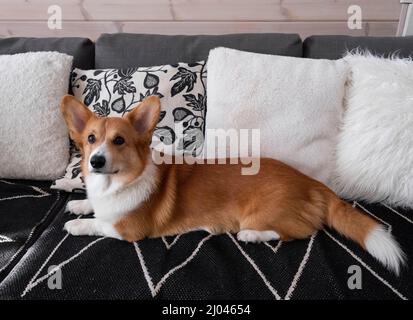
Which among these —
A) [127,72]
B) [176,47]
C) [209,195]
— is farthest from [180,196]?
[176,47]

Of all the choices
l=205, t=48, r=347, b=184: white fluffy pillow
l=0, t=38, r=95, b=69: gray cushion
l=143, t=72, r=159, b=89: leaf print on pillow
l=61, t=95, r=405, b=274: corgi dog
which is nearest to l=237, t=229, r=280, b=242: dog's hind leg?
l=61, t=95, r=405, b=274: corgi dog

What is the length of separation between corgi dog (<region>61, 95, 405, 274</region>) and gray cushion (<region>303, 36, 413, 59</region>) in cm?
58

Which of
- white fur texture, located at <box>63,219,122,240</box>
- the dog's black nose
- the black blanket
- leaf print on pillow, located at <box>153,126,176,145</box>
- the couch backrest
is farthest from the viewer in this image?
the couch backrest

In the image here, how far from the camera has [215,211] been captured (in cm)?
114

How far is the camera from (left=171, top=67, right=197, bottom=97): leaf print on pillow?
4.37 ft

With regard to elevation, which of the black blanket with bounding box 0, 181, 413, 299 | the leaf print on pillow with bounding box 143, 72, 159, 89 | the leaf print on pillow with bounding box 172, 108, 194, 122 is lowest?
the black blanket with bounding box 0, 181, 413, 299

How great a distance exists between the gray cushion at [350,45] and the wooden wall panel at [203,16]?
24cm

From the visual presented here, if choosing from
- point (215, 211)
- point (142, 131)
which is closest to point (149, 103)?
point (142, 131)

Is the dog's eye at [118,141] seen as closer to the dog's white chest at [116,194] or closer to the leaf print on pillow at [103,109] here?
the dog's white chest at [116,194]

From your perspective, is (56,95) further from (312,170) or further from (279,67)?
(312,170)

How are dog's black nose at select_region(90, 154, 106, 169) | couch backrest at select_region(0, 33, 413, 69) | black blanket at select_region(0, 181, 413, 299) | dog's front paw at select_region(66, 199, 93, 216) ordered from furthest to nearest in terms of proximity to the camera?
1. couch backrest at select_region(0, 33, 413, 69)
2. dog's front paw at select_region(66, 199, 93, 216)
3. dog's black nose at select_region(90, 154, 106, 169)
4. black blanket at select_region(0, 181, 413, 299)

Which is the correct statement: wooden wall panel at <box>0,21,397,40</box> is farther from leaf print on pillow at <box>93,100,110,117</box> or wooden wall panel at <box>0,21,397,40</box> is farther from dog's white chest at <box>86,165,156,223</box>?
dog's white chest at <box>86,165,156,223</box>

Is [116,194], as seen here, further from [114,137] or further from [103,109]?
[103,109]

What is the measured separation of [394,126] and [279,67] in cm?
45
